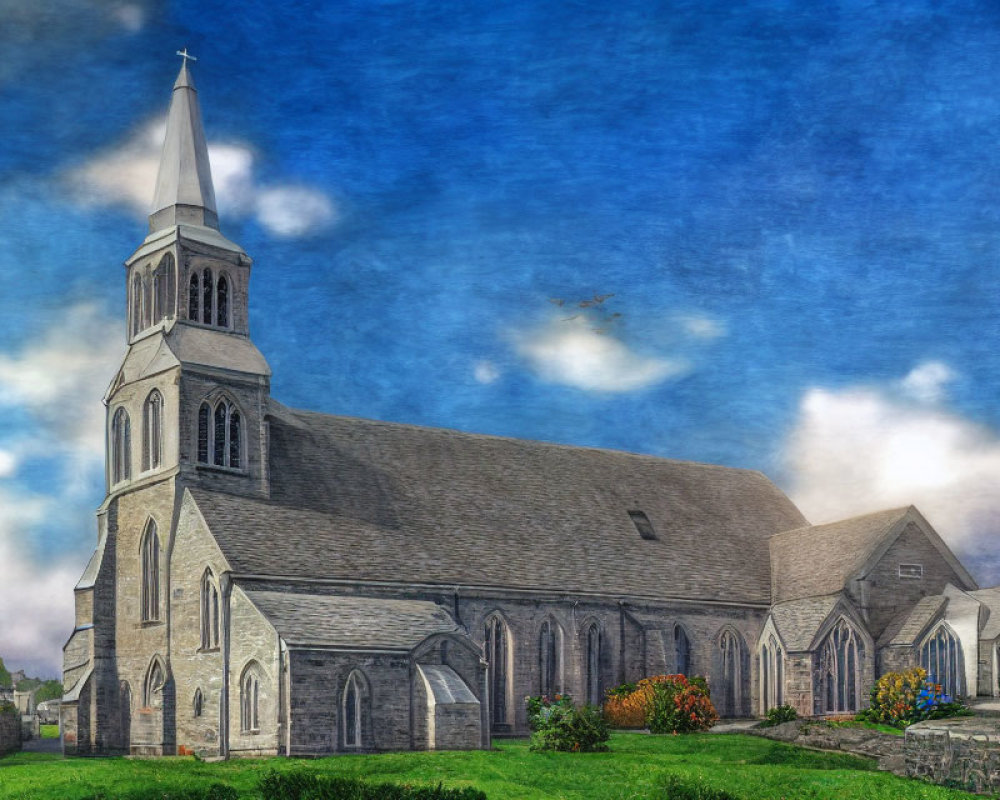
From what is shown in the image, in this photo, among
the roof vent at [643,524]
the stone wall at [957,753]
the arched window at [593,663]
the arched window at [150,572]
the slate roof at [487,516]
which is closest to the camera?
the stone wall at [957,753]

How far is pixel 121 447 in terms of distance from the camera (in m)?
56.0

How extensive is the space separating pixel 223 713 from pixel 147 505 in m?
9.30

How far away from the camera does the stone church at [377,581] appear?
48.3m

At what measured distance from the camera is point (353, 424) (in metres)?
60.8

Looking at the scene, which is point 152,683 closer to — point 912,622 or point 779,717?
point 779,717

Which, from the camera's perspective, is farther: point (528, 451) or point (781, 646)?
point (528, 451)

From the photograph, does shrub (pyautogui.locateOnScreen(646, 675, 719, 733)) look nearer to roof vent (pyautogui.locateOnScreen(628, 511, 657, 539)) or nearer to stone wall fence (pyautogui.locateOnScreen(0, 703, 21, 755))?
roof vent (pyautogui.locateOnScreen(628, 511, 657, 539))

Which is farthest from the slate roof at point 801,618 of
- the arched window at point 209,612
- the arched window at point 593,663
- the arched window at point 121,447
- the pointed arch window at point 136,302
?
the pointed arch window at point 136,302

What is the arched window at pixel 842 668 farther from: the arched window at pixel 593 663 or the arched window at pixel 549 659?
the arched window at pixel 549 659

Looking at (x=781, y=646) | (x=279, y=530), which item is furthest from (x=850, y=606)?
(x=279, y=530)

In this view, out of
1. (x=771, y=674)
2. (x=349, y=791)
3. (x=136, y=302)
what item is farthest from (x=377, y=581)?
(x=349, y=791)

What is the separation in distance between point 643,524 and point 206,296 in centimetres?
2234

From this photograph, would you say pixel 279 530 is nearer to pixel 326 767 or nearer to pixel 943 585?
pixel 326 767

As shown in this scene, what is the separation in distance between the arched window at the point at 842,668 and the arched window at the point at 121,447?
29.3 m
